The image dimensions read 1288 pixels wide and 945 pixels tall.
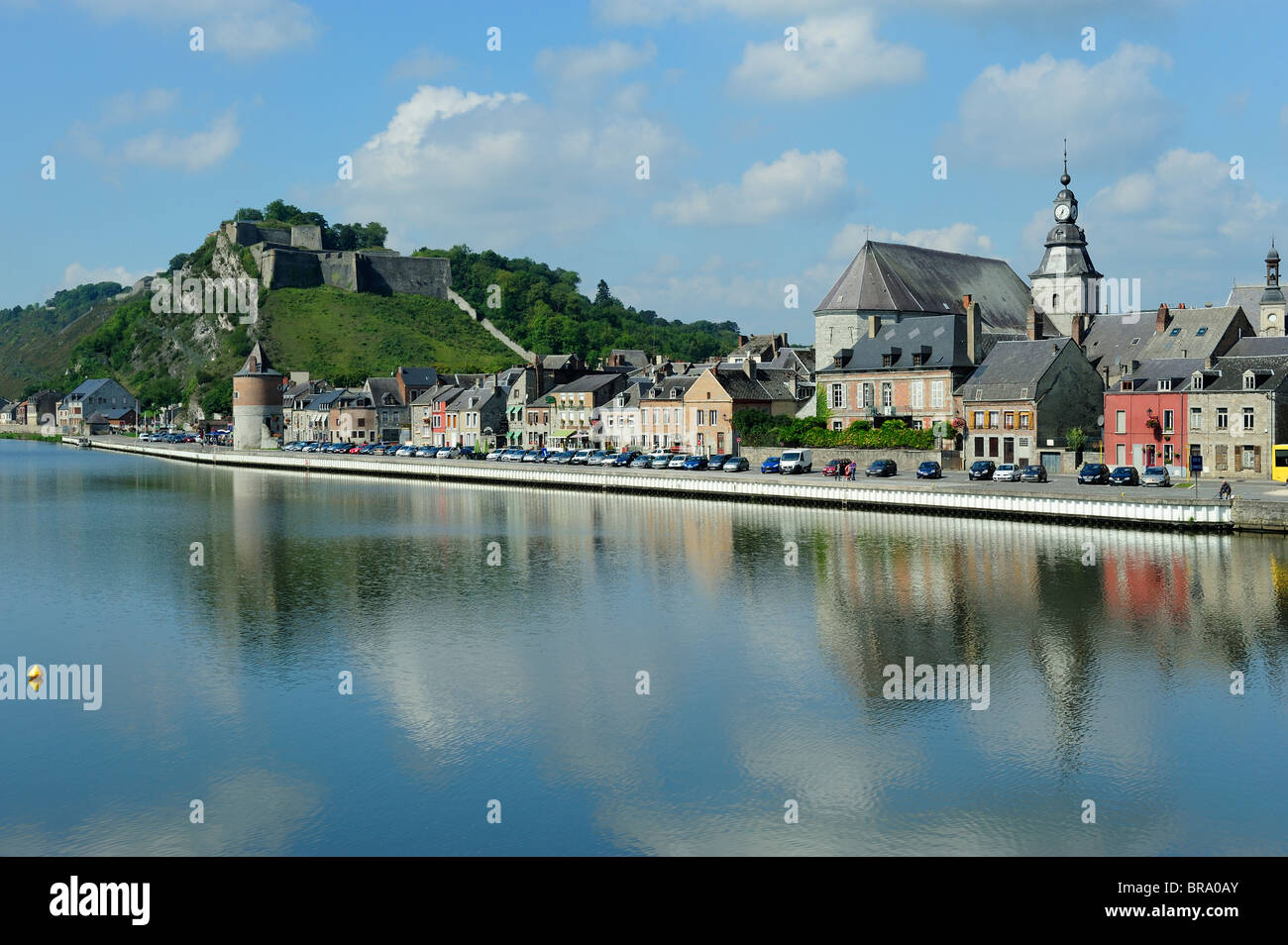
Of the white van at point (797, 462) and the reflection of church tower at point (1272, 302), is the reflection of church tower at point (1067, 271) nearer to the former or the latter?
the reflection of church tower at point (1272, 302)

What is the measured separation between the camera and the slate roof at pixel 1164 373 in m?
56.0

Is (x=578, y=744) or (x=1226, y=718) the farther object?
(x=1226, y=718)

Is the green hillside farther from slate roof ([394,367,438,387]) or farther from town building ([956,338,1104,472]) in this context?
town building ([956,338,1104,472])

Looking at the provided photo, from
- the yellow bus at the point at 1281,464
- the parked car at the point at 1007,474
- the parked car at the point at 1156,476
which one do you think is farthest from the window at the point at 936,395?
the yellow bus at the point at 1281,464

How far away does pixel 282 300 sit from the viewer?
6378 inches

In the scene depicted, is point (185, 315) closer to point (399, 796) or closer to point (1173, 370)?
point (1173, 370)

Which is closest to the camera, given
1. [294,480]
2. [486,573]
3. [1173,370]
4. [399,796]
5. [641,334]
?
[399,796]

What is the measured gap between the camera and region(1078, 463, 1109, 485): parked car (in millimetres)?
51500

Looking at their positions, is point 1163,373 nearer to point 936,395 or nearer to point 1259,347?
point 1259,347

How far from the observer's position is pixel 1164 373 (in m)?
57.2

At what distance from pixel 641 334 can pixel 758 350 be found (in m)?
79.0

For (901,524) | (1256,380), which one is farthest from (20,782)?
(1256,380)

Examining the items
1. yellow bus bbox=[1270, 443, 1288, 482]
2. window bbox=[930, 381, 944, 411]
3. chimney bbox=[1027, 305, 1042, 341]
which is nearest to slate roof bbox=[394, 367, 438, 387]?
window bbox=[930, 381, 944, 411]

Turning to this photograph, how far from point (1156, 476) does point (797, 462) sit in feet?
66.5
